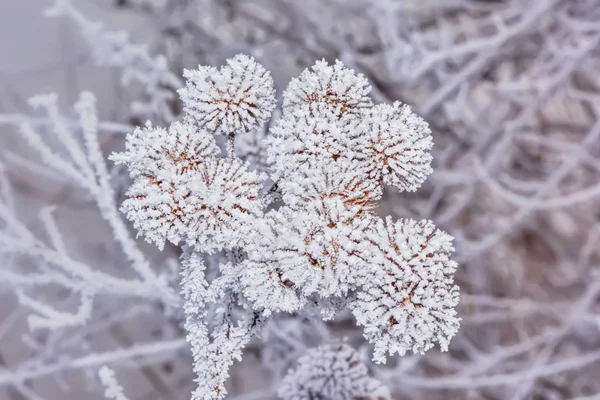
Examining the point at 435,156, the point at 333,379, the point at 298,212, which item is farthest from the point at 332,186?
the point at 435,156

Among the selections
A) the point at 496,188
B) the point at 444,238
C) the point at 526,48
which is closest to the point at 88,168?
the point at 444,238

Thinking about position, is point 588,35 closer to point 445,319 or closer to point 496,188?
point 496,188

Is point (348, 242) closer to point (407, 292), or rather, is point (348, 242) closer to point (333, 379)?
point (407, 292)

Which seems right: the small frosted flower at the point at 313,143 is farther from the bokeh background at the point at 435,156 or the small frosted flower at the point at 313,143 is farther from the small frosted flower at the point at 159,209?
the bokeh background at the point at 435,156

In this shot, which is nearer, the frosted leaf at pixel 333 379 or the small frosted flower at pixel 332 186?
the small frosted flower at pixel 332 186

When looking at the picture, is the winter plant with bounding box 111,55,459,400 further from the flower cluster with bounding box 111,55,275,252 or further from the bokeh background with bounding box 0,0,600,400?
the bokeh background with bounding box 0,0,600,400

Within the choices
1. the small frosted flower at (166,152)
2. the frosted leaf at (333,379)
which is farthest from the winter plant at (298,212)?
the frosted leaf at (333,379)
